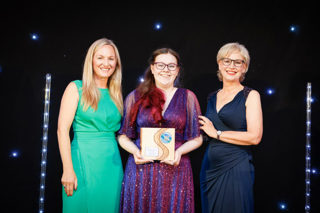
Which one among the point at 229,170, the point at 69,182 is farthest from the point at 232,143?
the point at 69,182

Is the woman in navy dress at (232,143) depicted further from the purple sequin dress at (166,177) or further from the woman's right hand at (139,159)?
the woman's right hand at (139,159)

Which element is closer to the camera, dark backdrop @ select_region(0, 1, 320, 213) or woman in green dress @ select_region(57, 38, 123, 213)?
woman in green dress @ select_region(57, 38, 123, 213)

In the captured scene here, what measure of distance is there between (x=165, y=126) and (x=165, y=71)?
16.3 inches

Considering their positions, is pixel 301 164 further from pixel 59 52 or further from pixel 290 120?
pixel 59 52

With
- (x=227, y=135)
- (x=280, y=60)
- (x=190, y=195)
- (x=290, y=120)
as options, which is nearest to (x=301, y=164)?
(x=290, y=120)

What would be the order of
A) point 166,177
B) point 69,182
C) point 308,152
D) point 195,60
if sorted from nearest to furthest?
point 166,177
point 69,182
point 308,152
point 195,60

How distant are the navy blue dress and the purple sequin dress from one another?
0.78 ft

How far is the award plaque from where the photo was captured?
1.97 meters

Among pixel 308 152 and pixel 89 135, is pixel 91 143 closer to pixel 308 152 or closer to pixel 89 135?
pixel 89 135

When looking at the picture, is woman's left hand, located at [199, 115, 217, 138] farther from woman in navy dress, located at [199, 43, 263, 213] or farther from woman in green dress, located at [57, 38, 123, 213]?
woman in green dress, located at [57, 38, 123, 213]

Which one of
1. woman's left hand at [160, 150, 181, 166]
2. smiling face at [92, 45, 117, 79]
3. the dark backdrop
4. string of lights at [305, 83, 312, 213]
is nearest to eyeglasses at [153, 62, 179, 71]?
smiling face at [92, 45, 117, 79]

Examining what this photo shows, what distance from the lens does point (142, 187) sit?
6.92 ft

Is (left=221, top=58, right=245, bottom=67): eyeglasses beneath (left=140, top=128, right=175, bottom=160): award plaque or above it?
above

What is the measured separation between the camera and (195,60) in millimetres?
3033
